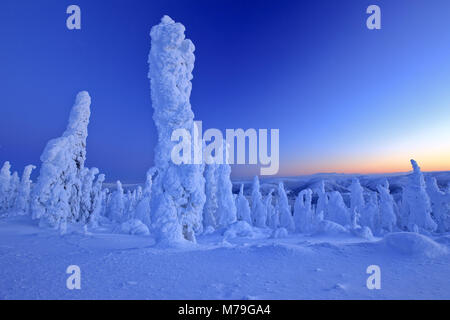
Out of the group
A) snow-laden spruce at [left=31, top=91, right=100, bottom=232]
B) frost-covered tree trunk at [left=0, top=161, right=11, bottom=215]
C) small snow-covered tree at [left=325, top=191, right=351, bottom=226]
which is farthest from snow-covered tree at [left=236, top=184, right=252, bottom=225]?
frost-covered tree trunk at [left=0, top=161, right=11, bottom=215]

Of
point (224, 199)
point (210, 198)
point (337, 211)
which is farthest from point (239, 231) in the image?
point (337, 211)

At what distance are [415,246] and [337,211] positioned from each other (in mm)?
41714

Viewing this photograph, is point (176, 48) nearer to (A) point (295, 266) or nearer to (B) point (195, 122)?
(B) point (195, 122)

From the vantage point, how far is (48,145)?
26656mm

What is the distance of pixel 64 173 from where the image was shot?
27.6 meters

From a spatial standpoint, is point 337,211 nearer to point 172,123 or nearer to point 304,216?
point 304,216

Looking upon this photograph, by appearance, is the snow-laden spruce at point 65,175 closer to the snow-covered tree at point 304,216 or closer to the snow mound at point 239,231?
the snow mound at point 239,231

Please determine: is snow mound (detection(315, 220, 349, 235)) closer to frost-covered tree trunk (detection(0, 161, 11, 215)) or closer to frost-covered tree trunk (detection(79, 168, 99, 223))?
frost-covered tree trunk (detection(79, 168, 99, 223))

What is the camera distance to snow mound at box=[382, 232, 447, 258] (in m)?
9.52

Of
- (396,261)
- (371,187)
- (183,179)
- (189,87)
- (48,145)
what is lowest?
(371,187)

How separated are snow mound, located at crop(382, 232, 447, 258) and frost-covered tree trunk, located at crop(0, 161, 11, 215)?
209ft
